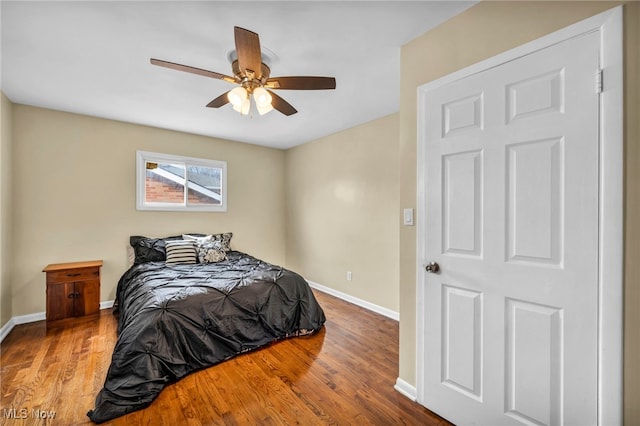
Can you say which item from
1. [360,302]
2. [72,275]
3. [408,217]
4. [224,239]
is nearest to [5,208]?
[72,275]

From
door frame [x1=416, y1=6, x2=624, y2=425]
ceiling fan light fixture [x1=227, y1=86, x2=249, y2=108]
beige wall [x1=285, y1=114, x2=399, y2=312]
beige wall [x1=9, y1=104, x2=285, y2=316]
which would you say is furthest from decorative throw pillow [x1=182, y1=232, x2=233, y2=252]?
door frame [x1=416, y1=6, x2=624, y2=425]

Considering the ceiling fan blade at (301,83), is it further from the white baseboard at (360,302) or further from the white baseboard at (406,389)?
the white baseboard at (360,302)

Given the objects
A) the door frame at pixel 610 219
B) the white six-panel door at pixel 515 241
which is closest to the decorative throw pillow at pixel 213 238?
the white six-panel door at pixel 515 241

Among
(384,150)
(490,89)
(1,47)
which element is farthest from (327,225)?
(1,47)

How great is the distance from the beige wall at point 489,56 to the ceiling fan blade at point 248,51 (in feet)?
3.37

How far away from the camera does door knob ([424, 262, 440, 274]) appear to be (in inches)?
69.1

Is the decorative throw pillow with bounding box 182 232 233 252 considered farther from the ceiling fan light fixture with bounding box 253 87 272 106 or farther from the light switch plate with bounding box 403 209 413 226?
the light switch plate with bounding box 403 209 413 226

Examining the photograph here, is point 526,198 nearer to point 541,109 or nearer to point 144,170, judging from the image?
point 541,109

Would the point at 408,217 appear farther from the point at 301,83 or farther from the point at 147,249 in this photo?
the point at 147,249

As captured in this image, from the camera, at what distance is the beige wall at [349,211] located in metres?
3.47

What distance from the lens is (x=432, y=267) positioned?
177 cm

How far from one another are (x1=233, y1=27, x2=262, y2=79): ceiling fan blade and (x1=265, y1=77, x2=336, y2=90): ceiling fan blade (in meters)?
0.16

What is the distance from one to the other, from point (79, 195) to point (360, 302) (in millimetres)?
3859

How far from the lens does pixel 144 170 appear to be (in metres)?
3.96
